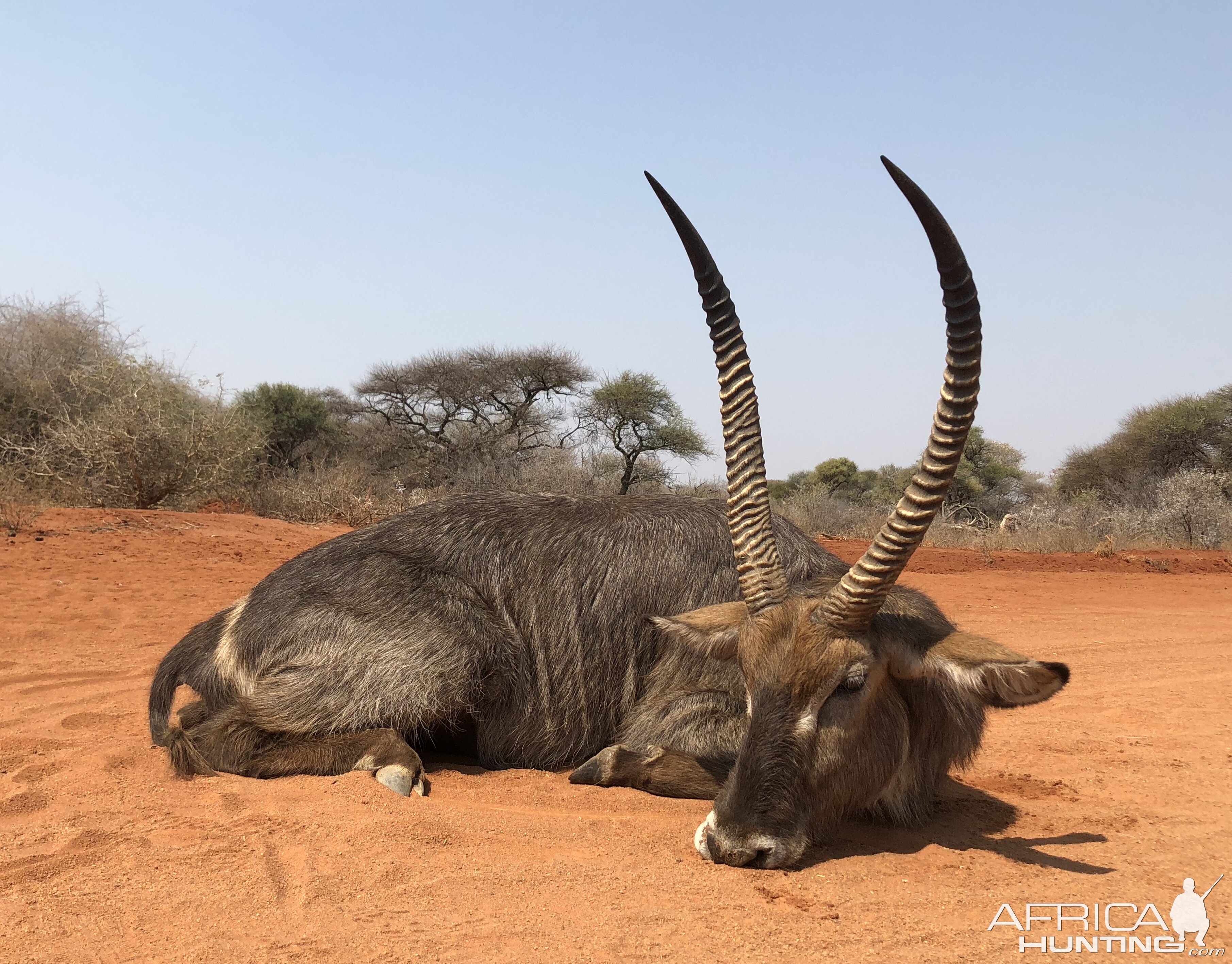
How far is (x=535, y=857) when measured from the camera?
339 cm

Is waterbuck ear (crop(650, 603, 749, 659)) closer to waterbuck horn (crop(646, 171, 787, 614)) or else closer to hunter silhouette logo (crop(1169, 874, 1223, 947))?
waterbuck horn (crop(646, 171, 787, 614))

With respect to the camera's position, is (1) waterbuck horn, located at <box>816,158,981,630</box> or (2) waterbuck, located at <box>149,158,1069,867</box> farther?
(2) waterbuck, located at <box>149,158,1069,867</box>

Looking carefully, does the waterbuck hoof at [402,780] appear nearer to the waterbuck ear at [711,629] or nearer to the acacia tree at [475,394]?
the waterbuck ear at [711,629]

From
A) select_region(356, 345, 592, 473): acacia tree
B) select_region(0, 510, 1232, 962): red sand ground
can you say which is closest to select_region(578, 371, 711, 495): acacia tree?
select_region(356, 345, 592, 473): acacia tree

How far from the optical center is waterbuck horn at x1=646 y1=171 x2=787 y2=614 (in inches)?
146

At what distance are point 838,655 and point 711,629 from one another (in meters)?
0.62

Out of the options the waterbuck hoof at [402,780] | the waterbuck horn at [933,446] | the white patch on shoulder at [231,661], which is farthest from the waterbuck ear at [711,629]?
the white patch on shoulder at [231,661]

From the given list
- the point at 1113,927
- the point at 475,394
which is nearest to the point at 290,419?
the point at 475,394

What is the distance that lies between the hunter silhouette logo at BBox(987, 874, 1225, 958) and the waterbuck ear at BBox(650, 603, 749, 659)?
1333mm

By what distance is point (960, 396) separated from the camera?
10.6ft

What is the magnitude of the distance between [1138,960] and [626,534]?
119 inches

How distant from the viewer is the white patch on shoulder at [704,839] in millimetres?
3322

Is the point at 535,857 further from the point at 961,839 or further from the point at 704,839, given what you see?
the point at 961,839

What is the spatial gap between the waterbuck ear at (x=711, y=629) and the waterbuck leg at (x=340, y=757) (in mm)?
1353
